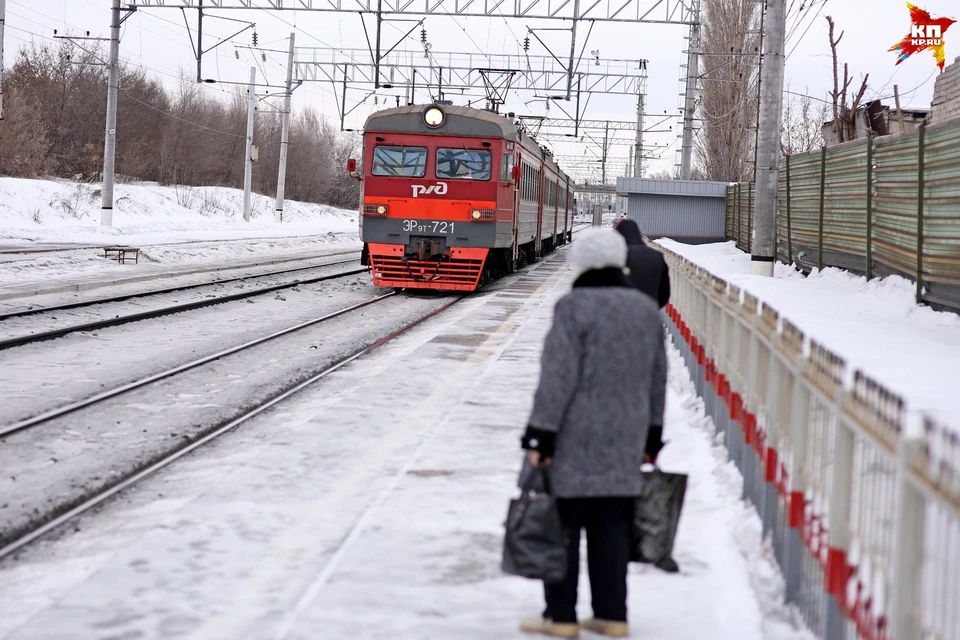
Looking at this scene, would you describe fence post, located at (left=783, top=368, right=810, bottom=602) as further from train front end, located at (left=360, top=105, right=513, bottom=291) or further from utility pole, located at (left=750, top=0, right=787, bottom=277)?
train front end, located at (left=360, top=105, right=513, bottom=291)

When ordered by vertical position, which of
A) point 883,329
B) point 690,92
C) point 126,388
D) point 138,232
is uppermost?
point 690,92

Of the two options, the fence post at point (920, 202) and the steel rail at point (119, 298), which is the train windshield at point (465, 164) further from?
the fence post at point (920, 202)

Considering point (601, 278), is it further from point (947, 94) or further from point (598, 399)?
point (947, 94)

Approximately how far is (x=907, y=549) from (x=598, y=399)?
1.43 metres

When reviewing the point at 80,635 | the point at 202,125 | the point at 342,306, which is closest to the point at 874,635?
the point at 80,635

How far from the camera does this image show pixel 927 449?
2900 mm

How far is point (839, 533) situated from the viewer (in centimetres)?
398

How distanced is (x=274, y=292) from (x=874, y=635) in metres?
18.4

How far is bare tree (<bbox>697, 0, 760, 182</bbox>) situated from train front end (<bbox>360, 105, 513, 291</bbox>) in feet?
79.3

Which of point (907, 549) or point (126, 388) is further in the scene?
point (126, 388)

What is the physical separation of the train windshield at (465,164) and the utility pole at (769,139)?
4.75 metres

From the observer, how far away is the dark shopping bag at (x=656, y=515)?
4.64 metres

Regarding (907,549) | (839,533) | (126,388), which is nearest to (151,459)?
(126,388)

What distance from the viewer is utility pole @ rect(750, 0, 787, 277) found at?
62.8ft
